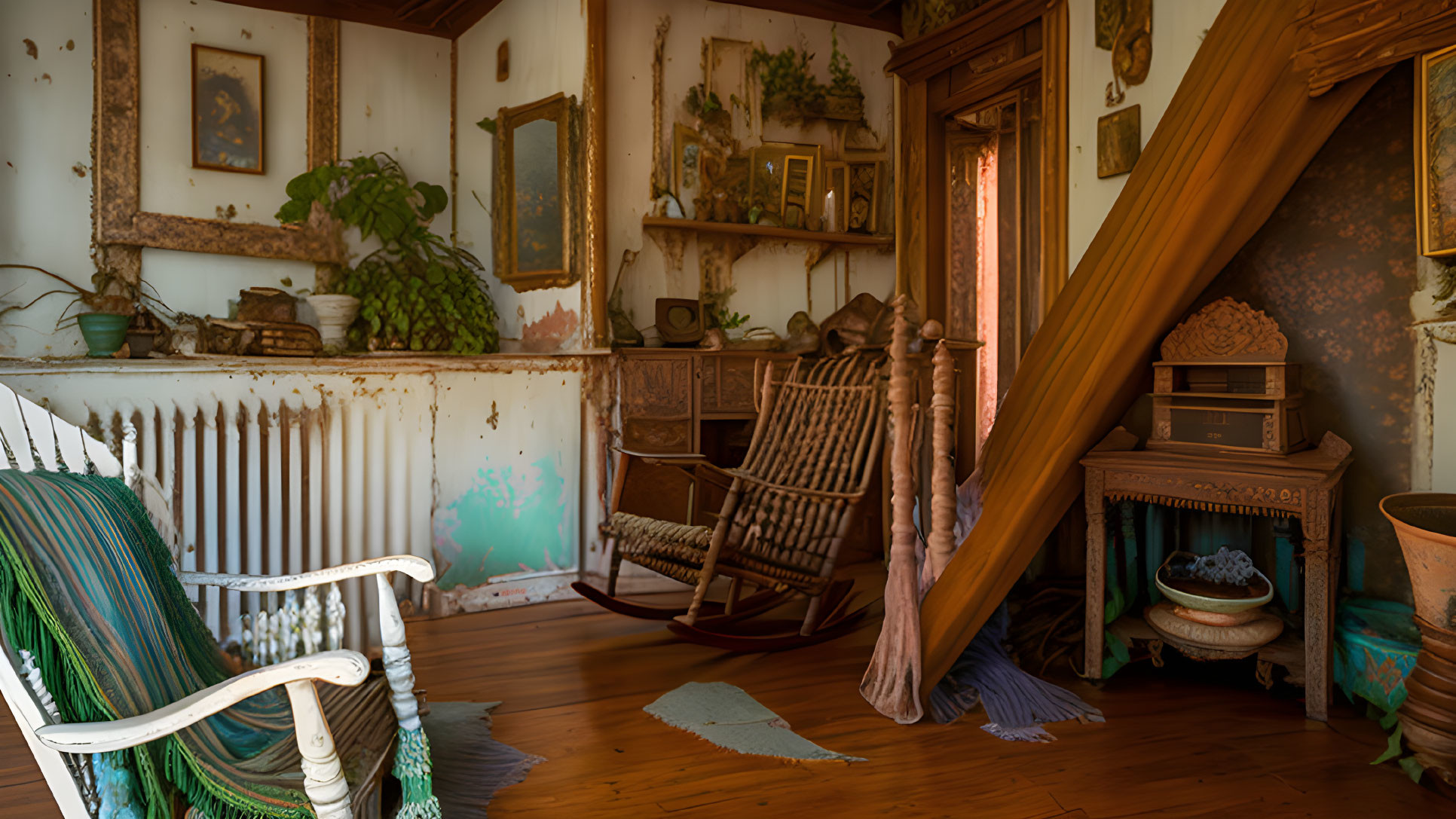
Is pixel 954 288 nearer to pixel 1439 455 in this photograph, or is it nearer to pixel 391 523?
pixel 1439 455

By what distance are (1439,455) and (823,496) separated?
2036mm

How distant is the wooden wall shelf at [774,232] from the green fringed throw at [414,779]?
3302 mm

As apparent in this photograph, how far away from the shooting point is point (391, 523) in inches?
163

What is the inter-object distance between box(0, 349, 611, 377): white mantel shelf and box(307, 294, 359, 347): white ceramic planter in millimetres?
577

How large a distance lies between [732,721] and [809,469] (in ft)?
4.05

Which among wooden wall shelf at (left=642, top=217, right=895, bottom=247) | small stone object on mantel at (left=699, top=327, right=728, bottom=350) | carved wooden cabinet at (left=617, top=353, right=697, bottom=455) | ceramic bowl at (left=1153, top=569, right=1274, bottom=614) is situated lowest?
ceramic bowl at (left=1153, top=569, right=1274, bottom=614)

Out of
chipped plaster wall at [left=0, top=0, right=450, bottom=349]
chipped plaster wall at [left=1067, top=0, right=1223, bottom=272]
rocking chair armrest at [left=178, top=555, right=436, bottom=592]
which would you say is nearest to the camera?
rocking chair armrest at [left=178, top=555, right=436, bottom=592]

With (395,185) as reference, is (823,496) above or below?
below

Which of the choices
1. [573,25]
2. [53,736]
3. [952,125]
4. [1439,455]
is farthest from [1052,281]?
[53,736]

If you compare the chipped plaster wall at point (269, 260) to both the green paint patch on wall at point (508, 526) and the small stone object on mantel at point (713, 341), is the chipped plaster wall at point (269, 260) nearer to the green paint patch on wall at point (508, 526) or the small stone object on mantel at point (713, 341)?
the green paint patch on wall at point (508, 526)

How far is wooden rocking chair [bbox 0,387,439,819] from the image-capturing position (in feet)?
4.80

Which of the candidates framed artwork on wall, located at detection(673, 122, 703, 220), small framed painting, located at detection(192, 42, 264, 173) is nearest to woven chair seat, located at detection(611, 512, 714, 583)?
framed artwork on wall, located at detection(673, 122, 703, 220)

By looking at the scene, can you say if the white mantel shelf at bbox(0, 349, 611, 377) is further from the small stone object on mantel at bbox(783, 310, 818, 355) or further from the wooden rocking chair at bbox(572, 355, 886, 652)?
the small stone object on mantel at bbox(783, 310, 818, 355)

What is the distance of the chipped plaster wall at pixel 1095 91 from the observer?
127 inches
